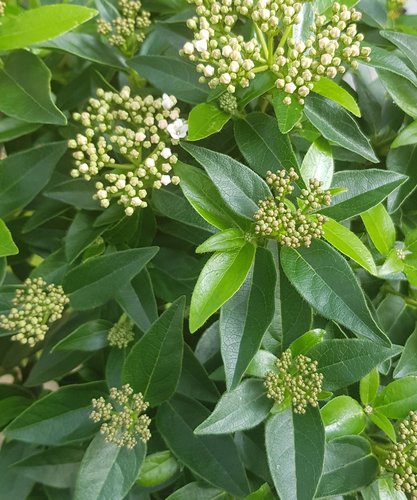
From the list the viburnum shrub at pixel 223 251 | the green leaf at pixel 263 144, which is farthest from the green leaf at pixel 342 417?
the green leaf at pixel 263 144

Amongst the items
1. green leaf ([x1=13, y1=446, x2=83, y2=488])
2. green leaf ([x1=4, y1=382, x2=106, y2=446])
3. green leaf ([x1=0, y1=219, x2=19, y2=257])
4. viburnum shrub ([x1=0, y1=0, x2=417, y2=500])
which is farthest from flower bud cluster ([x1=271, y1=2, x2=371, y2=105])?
green leaf ([x1=13, y1=446, x2=83, y2=488])

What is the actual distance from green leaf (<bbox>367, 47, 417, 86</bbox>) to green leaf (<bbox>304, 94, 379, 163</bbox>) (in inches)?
3.5

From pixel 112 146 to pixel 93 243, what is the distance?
17 cm

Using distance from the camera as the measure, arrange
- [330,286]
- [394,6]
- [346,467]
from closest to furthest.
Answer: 1. [330,286]
2. [346,467]
3. [394,6]

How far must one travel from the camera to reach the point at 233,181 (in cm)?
74

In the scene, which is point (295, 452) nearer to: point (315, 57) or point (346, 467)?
point (346, 467)

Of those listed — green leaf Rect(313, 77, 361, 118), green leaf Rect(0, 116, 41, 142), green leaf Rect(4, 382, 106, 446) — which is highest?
green leaf Rect(313, 77, 361, 118)

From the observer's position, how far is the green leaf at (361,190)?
0.76 m

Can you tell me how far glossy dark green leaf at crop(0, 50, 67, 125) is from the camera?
82 cm

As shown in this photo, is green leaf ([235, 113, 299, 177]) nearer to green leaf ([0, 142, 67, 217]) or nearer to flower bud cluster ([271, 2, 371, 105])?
flower bud cluster ([271, 2, 371, 105])

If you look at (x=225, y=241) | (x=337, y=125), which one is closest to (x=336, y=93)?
(x=337, y=125)

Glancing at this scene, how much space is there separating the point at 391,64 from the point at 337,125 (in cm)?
14

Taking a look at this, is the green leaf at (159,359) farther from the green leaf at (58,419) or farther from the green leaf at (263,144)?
the green leaf at (263,144)

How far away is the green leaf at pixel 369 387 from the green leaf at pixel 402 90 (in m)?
0.41
